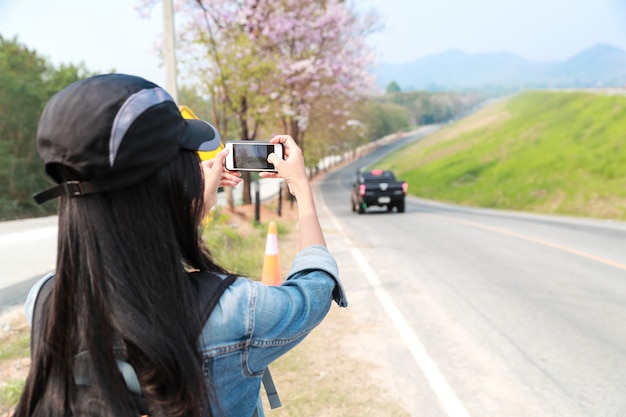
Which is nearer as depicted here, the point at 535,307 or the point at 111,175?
the point at 111,175

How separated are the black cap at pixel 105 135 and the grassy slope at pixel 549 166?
82.8ft

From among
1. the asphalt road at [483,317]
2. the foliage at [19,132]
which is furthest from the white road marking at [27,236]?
the foliage at [19,132]

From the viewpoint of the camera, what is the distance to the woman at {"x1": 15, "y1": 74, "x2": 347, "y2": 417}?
53.1 inches

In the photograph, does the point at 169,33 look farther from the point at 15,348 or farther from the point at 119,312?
the point at 119,312

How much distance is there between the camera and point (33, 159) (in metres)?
33.4

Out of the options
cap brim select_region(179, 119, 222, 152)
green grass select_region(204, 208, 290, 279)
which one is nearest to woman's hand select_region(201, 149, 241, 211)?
cap brim select_region(179, 119, 222, 152)

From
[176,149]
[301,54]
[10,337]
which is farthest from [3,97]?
[176,149]

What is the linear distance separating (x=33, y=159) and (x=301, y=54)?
1770 cm

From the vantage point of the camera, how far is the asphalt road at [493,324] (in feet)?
15.0

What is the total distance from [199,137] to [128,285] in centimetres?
40

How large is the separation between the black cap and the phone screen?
A: 54cm

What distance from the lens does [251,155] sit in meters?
1.99

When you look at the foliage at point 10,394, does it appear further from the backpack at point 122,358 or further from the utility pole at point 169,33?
the utility pole at point 169,33

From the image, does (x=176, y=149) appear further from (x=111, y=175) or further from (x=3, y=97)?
(x=3, y=97)
